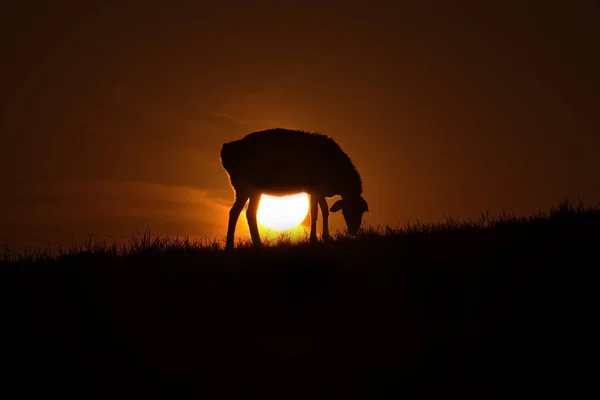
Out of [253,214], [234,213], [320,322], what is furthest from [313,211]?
[320,322]

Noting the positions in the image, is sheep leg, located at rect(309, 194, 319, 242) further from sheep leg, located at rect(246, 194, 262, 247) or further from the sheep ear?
sheep leg, located at rect(246, 194, 262, 247)

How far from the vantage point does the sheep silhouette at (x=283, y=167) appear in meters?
15.4

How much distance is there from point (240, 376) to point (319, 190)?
9.82 metres

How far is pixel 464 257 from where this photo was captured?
921cm

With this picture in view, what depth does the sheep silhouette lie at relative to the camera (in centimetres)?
1545

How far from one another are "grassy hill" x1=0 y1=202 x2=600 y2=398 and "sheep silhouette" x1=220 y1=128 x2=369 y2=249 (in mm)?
5458

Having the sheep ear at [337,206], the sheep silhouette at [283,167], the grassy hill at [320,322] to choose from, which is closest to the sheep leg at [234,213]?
Result: the sheep silhouette at [283,167]

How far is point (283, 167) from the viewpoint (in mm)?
15438

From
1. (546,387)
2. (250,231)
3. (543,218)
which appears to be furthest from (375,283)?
(250,231)

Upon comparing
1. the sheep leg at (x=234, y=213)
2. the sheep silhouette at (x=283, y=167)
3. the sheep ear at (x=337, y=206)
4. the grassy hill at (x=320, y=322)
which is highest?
the sheep silhouette at (x=283, y=167)

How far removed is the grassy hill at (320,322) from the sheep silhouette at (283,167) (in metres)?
5.46

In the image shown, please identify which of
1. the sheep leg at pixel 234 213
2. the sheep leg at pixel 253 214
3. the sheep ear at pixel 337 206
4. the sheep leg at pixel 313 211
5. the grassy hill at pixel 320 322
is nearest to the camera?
the grassy hill at pixel 320 322

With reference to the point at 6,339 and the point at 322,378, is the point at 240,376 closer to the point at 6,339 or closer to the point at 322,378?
the point at 322,378

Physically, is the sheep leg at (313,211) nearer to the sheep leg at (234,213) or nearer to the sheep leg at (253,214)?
the sheep leg at (253,214)
